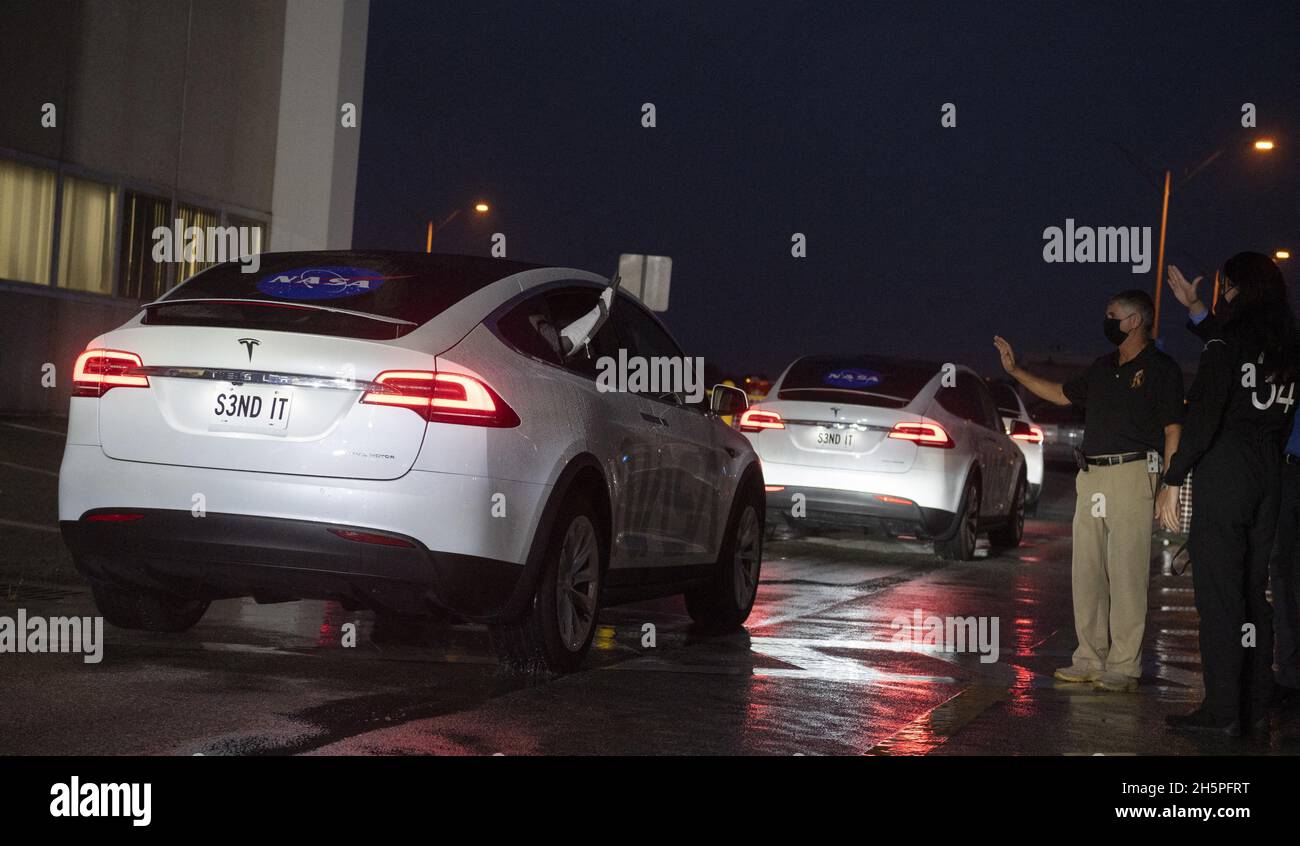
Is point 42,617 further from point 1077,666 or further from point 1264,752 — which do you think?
point 1264,752

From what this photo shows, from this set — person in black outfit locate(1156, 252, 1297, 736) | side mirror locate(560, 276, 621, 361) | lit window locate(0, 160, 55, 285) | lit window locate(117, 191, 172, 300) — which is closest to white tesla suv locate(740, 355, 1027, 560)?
side mirror locate(560, 276, 621, 361)

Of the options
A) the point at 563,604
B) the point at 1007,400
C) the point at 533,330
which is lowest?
the point at 563,604

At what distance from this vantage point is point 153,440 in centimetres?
677

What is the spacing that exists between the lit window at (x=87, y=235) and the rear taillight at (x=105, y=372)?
15383 millimetres

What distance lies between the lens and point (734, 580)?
31.7 ft

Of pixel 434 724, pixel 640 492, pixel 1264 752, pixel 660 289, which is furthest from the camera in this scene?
pixel 660 289

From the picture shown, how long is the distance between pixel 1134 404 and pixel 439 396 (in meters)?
3.38

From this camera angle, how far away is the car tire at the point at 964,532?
14996mm

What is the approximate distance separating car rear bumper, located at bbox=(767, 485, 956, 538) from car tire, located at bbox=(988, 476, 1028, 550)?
2.52m

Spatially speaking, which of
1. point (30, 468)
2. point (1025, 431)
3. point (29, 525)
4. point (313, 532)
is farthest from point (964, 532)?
point (313, 532)

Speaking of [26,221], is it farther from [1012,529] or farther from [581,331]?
[581,331]

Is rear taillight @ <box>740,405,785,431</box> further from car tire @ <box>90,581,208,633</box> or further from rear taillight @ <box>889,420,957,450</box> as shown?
car tire @ <box>90,581,208,633</box>
